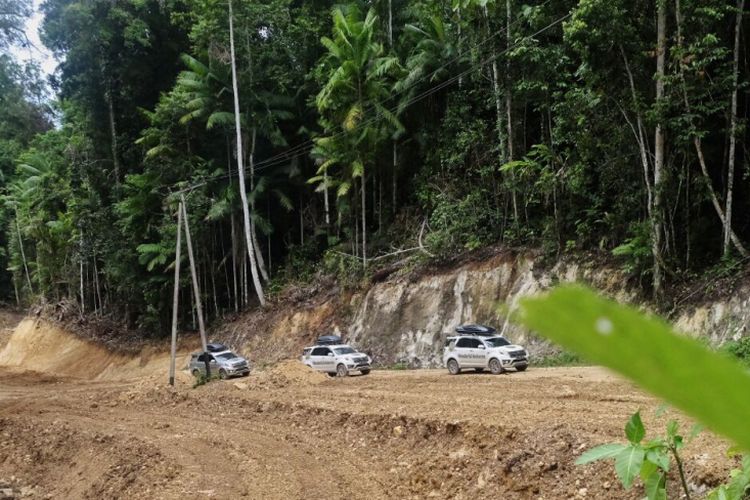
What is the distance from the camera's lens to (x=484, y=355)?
17.0 meters

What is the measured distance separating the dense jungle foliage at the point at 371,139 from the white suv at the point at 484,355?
162 inches

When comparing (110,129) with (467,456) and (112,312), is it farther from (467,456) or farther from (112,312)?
(467,456)

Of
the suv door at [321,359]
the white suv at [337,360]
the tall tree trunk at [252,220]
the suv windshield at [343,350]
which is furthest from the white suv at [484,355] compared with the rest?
the tall tree trunk at [252,220]

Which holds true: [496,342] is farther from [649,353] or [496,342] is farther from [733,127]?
[649,353]

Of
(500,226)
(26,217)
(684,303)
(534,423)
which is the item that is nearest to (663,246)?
(684,303)

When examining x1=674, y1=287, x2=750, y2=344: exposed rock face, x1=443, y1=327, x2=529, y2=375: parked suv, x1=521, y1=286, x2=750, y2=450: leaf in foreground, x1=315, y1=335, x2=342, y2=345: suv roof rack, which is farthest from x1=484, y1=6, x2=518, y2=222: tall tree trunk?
x1=521, y1=286, x2=750, y2=450: leaf in foreground

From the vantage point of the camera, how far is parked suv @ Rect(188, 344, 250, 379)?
72.3ft

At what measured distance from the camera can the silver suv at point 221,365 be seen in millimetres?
22031

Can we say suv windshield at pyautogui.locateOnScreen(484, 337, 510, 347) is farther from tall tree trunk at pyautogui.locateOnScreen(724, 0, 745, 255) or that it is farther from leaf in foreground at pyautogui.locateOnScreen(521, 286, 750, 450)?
leaf in foreground at pyautogui.locateOnScreen(521, 286, 750, 450)

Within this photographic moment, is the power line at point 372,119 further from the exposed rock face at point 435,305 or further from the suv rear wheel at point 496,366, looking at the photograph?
the suv rear wheel at point 496,366

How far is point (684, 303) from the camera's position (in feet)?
52.2

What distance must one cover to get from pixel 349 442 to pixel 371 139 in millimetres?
17174

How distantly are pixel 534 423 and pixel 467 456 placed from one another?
112 centimetres

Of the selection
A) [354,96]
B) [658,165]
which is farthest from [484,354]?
[354,96]
